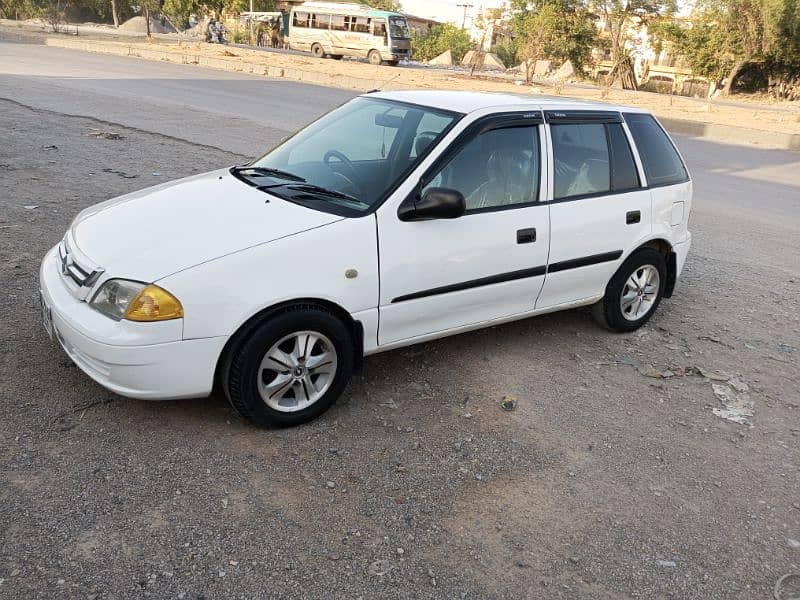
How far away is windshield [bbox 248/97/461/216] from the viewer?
3953mm

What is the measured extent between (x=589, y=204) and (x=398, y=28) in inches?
1539

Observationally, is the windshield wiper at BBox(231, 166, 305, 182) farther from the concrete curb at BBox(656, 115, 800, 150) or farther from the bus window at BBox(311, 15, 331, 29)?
the bus window at BBox(311, 15, 331, 29)

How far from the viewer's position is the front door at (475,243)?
151 inches

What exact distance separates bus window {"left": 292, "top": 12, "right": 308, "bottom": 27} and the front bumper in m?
43.5

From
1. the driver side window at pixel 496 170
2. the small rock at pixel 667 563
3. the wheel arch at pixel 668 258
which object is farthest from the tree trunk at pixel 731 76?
→ the small rock at pixel 667 563

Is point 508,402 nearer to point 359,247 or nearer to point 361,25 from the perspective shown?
point 359,247

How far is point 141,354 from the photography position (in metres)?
3.23

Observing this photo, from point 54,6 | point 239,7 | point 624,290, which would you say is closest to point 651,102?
point 624,290

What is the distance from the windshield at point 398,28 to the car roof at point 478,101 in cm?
3776

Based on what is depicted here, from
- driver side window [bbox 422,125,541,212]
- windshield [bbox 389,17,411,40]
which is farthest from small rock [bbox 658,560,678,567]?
windshield [bbox 389,17,411,40]

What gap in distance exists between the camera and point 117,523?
9.46 ft

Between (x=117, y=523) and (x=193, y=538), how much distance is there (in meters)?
0.32

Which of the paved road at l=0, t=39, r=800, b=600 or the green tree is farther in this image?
the green tree

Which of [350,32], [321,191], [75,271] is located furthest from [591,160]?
[350,32]
